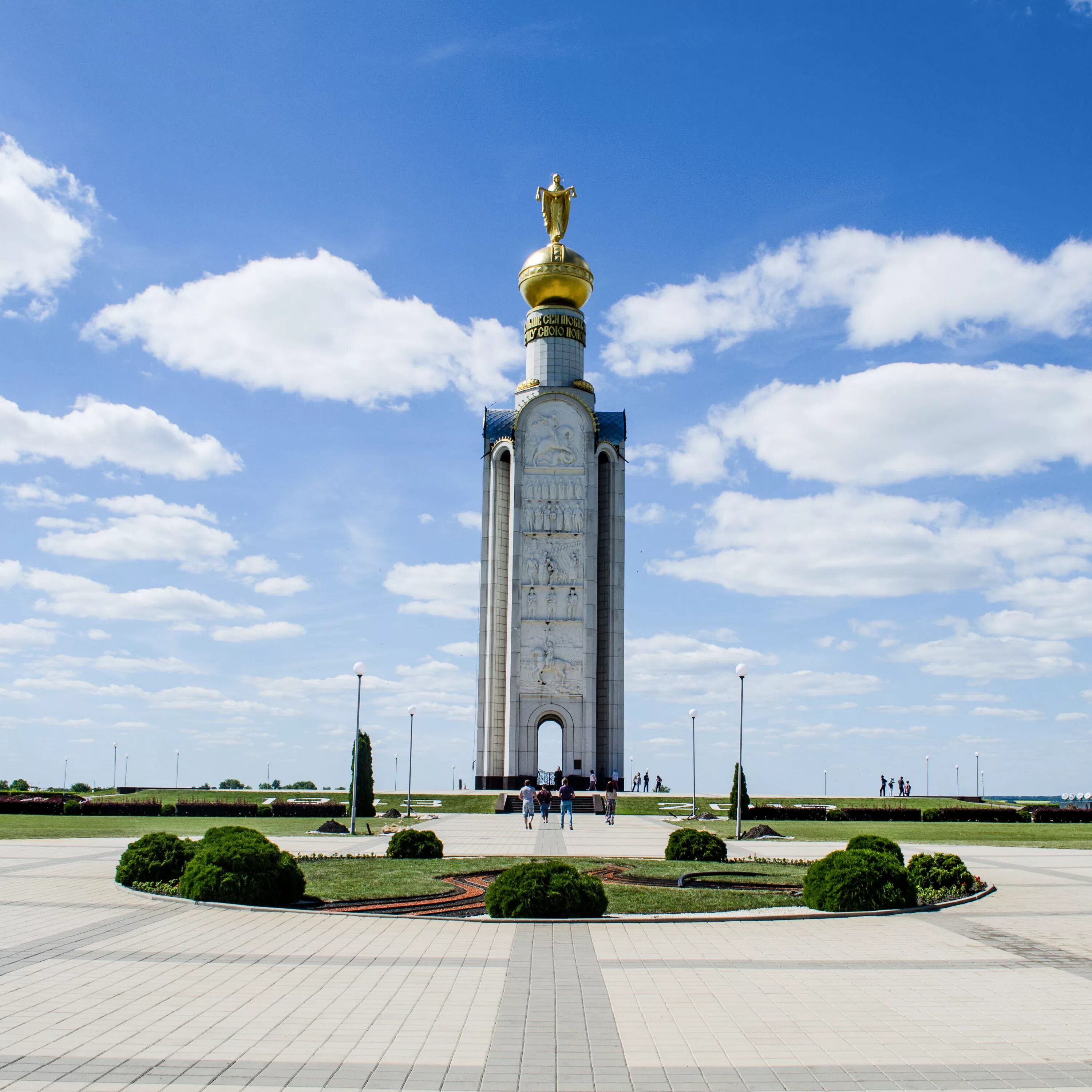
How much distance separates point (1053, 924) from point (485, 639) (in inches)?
1707

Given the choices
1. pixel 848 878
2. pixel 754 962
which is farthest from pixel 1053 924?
pixel 754 962

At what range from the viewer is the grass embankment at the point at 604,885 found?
14945mm

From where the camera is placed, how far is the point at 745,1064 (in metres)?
7.46

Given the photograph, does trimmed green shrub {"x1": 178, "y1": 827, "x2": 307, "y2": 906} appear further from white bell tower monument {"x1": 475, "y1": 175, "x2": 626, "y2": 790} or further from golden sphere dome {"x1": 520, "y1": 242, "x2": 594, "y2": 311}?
golden sphere dome {"x1": 520, "y1": 242, "x2": 594, "y2": 311}

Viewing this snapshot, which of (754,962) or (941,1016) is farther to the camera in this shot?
(754,962)

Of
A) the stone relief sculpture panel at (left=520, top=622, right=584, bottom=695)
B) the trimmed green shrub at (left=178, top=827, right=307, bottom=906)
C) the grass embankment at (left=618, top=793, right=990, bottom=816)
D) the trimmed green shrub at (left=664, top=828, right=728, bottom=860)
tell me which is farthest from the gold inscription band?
the trimmed green shrub at (left=178, top=827, right=307, bottom=906)

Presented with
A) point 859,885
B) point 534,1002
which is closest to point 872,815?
point 859,885

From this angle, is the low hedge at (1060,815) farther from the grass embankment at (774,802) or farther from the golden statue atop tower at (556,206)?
the golden statue atop tower at (556,206)

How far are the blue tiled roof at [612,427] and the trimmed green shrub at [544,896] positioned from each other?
45082 mm

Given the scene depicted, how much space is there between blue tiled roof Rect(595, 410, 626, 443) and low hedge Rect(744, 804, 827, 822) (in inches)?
874

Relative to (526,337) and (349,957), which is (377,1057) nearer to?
(349,957)

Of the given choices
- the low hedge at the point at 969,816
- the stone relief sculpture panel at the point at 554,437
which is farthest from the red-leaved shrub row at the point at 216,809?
the low hedge at the point at 969,816

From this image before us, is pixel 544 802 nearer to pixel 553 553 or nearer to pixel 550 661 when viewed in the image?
pixel 550 661

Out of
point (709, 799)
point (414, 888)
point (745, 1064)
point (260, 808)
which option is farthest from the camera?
point (709, 799)
